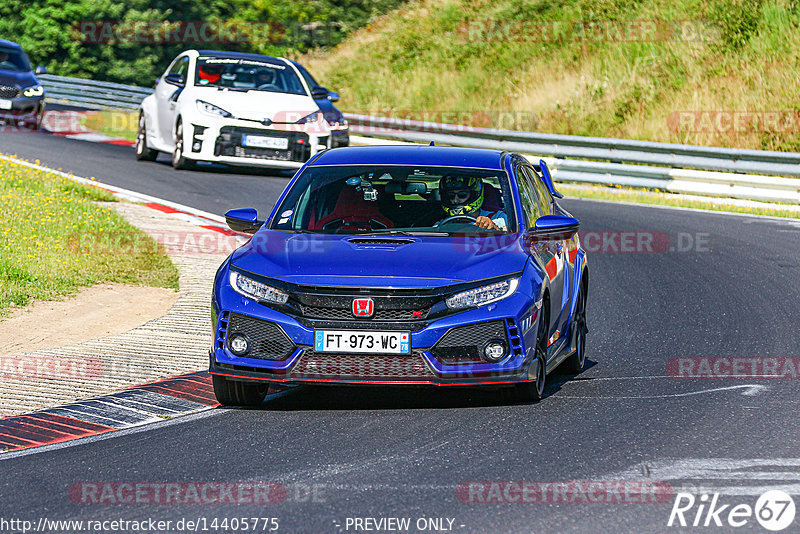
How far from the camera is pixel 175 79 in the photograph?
20.1 metres

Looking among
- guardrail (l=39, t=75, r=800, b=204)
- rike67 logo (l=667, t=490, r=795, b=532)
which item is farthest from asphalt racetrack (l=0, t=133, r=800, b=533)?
guardrail (l=39, t=75, r=800, b=204)

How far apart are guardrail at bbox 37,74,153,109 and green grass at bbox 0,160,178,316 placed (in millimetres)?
→ 21557

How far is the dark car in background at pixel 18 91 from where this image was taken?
88.8 feet

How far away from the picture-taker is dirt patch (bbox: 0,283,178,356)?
978 cm

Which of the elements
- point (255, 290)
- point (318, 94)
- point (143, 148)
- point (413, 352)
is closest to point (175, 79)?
point (318, 94)

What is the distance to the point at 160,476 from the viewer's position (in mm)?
6133

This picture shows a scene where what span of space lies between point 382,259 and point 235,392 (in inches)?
48.2

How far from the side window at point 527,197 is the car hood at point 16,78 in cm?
2012

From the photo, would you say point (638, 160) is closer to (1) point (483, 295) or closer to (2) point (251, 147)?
(2) point (251, 147)

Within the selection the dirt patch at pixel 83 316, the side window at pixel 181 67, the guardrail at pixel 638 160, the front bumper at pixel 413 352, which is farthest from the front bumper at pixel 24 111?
the front bumper at pixel 413 352

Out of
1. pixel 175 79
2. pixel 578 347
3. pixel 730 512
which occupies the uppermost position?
pixel 730 512

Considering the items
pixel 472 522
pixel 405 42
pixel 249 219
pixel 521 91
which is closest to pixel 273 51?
pixel 405 42

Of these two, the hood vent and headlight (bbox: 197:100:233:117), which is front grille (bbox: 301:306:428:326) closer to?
the hood vent

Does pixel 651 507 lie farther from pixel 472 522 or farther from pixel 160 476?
pixel 160 476
